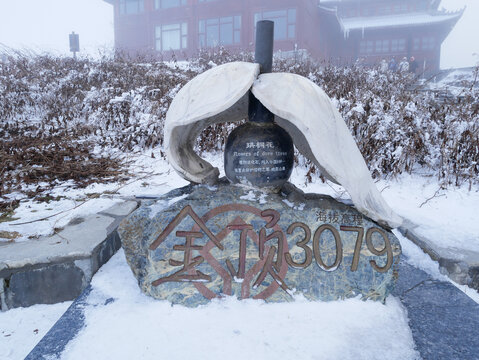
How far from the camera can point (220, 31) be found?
17516 mm

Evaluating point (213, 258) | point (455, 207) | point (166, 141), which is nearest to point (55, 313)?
point (213, 258)

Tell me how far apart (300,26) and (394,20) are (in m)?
6.49

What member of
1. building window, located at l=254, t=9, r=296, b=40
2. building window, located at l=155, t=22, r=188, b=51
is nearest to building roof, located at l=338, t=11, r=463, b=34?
building window, located at l=254, t=9, r=296, b=40

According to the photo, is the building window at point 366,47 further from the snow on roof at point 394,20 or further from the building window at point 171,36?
the building window at point 171,36

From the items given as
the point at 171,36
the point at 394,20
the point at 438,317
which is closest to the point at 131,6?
the point at 171,36

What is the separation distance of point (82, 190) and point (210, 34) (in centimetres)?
1615

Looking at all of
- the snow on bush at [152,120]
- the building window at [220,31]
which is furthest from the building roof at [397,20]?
the snow on bush at [152,120]

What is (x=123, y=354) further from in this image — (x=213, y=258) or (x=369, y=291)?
(x=369, y=291)

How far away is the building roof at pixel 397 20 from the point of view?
58.9 ft

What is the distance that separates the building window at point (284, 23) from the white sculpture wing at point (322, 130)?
1559 cm

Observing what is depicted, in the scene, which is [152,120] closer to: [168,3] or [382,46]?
A: [168,3]

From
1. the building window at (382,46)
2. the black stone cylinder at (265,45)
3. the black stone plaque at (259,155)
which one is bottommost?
the black stone plaque at (259,155)

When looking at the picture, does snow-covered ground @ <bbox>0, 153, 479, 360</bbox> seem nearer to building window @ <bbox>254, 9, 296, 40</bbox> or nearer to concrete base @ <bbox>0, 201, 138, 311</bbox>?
concrete base @ <bbox>0, 201, 138, 311</bbox>

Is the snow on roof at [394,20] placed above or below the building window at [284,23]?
above
